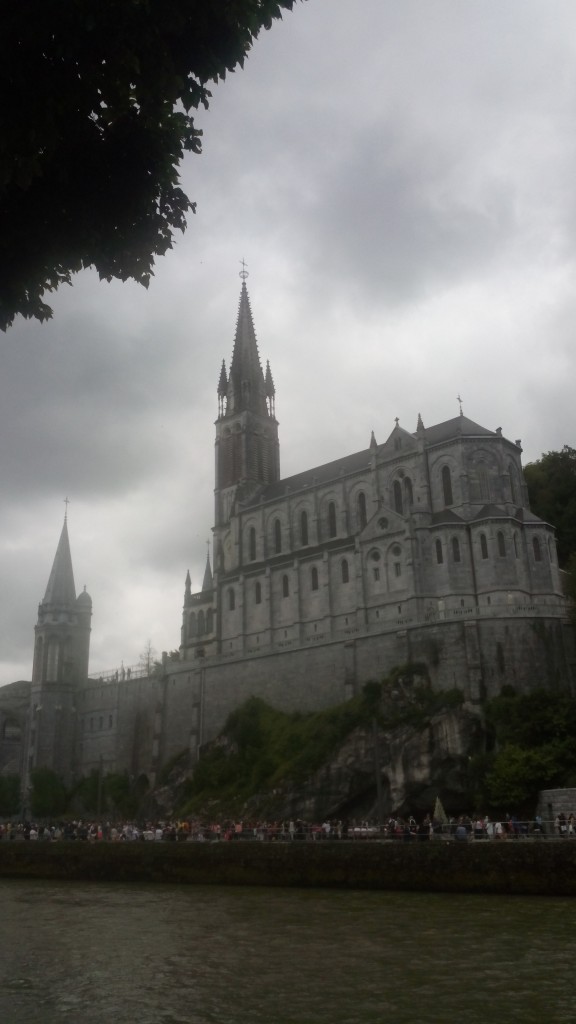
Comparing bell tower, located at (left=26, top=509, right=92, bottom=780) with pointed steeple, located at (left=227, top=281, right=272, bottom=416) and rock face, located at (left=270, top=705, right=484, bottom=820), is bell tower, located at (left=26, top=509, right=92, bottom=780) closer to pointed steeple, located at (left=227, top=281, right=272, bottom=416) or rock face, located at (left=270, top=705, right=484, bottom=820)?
pointed steeple, located at (left=227, top=281, right=272, bottom=416)

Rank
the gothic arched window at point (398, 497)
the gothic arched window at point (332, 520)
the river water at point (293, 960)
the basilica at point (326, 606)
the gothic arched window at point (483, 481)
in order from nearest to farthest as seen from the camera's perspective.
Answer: the river water at point (293, 960) < the basilica at point (326, 606) < the gothic arched window at point (483, 481) < the gothic arched window at point (398, 497) < the gothic arched window at point (332, 520)

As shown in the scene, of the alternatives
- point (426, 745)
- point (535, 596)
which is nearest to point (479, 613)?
point (535, 596)

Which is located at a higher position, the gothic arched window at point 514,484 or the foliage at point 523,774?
the gothic arched window at point 514,484

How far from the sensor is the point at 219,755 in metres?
53.3

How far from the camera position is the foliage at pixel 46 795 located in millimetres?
63594

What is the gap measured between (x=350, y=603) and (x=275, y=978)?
42642 mm

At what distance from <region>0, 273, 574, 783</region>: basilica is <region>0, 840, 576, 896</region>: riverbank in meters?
19.3

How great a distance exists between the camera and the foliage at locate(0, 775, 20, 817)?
6562 centimetres

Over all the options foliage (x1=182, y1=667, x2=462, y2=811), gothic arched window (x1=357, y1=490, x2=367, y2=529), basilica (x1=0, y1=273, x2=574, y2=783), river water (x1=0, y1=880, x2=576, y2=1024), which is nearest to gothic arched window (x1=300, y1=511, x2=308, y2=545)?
basilica (x1=0, y1=273, x2=574, y2=783)

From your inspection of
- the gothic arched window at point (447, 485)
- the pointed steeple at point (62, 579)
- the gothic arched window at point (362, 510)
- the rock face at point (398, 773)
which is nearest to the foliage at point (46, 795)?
the pointed steeple at point (62, 579)

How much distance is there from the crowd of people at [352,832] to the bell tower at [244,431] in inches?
1286

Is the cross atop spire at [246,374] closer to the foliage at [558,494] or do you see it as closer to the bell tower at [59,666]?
the bell tower at [59,666]

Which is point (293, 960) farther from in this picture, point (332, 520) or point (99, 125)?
point (332, 520)

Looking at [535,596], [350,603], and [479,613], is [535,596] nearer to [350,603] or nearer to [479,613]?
[479,613]
